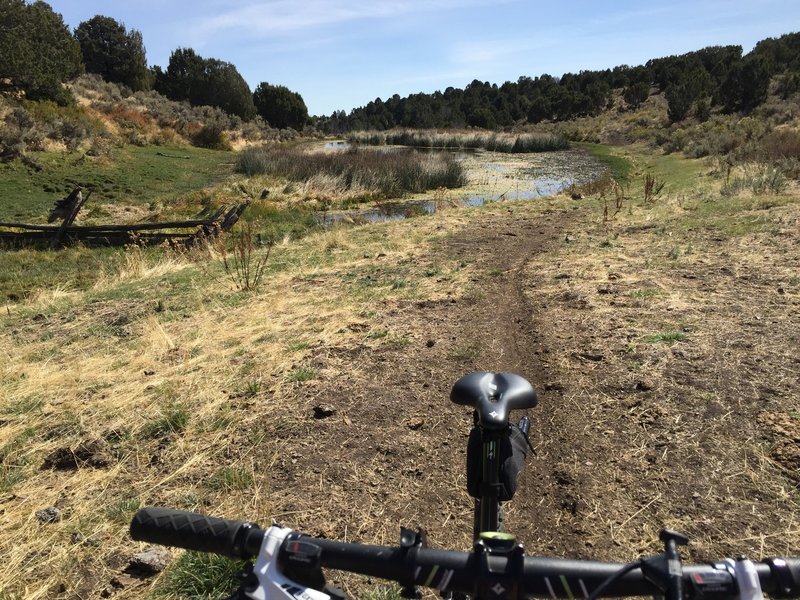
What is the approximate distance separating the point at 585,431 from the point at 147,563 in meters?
2.65

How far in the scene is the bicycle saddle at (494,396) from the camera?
4.73ft

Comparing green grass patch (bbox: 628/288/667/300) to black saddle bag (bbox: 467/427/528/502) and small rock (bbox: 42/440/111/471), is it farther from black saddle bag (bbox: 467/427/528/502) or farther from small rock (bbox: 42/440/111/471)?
small rock (bbox: 42/440/111/471)

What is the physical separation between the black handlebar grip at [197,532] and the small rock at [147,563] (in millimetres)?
1676

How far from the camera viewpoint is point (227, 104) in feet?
190

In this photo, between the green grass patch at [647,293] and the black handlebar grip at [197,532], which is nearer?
the black handlebar grip at [197,532]

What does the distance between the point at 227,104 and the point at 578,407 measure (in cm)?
6204

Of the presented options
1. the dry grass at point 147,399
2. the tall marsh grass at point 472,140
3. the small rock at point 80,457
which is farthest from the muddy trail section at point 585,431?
the tall marsh grass at point 472,140

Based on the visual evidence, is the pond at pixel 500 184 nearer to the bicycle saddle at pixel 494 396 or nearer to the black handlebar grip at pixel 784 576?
the bicycle saddle at pixel 494 396

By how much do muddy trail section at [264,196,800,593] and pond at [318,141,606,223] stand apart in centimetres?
1134

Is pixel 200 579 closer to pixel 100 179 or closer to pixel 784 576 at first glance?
pixel 784 576

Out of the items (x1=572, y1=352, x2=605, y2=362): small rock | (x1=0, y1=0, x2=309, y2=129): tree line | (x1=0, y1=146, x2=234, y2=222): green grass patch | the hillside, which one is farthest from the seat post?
(x1=0, y1=0, x2=309, y2=129): tree line

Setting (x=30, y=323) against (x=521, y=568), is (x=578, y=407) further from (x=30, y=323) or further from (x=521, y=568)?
(x=30, y=323)

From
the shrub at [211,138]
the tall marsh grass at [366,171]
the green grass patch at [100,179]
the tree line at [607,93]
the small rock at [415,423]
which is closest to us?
the small rock at [415,423]

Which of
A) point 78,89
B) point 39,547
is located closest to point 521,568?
point 39,547
